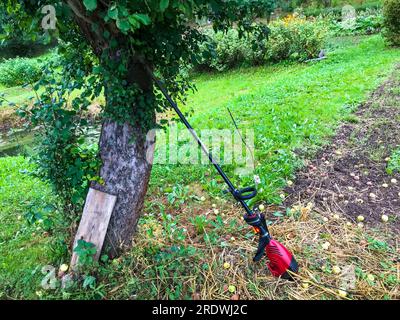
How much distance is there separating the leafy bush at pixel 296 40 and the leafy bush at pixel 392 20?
170 cm

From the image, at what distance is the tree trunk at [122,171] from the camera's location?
2109mm

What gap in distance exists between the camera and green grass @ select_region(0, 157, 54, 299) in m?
2.16

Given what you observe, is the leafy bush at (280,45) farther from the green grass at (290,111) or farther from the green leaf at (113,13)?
the green leaf at (113,13)

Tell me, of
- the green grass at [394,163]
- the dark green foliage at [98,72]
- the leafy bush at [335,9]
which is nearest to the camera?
the dark green foliage at [98,72]

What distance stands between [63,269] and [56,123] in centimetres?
95

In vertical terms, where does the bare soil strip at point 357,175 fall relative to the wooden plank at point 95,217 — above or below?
below

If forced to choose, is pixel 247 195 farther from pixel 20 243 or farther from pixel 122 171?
pixel 20 243

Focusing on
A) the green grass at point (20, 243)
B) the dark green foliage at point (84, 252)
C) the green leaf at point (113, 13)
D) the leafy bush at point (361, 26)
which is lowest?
the leafy bush at point (361, 26)

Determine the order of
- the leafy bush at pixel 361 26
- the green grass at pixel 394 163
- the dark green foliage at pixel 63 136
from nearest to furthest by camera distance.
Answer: the dark green foliage at pixel 63 136, the green grass at pixel 394 163, the leafy bush at pixel 361 26

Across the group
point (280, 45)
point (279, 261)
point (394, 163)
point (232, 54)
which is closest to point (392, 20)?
point (280, 45)

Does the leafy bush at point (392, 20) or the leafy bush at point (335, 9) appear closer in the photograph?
the leafy bush at point (392, 20)

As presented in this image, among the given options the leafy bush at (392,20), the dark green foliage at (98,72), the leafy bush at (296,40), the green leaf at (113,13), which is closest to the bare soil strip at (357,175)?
the dark green foliage at (98,72)
